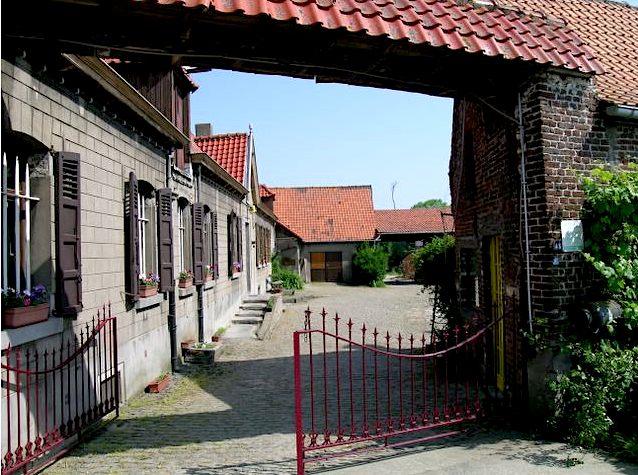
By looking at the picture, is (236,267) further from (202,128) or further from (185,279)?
(202,128)

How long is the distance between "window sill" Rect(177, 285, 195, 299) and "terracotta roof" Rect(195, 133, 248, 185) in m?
8.30

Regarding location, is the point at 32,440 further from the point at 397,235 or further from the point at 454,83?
the point at 397,235

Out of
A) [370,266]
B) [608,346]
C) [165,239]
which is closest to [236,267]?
[165,239]

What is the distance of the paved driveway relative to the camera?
4.82m

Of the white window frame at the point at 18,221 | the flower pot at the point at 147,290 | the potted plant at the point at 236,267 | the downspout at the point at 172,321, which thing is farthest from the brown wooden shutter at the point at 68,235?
the potted plant at the point at 236,267

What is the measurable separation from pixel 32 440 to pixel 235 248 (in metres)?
12.3

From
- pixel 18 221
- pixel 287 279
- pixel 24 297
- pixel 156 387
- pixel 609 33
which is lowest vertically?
pixel 156 387

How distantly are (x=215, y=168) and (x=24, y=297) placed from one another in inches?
343

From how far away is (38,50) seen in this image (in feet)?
16.4

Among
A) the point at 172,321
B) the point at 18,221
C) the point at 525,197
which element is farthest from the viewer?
the point at 172,321

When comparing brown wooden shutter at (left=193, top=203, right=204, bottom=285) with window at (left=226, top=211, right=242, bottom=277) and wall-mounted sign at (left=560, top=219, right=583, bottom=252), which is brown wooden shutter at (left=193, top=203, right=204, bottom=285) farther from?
wall-mounted sign at (left=560, top=219, right=583, bottom=252)

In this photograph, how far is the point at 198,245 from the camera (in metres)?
11.4

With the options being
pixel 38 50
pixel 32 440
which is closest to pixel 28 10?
pixel 38 50

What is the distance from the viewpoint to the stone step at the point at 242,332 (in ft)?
44.3
